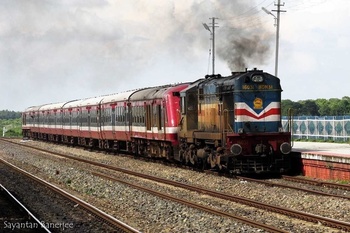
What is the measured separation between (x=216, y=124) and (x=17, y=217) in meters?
9.72

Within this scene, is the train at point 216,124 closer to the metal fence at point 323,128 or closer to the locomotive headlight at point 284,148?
the locomotive headlight at point 284,148

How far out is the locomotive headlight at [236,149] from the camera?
20.1 m

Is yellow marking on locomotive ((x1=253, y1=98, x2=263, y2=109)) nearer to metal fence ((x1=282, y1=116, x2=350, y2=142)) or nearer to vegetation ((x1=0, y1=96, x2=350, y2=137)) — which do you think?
metal fence ((x1=282, y1=116, x2=350, y2=142))

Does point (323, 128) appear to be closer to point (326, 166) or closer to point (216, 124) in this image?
point (216, 124)

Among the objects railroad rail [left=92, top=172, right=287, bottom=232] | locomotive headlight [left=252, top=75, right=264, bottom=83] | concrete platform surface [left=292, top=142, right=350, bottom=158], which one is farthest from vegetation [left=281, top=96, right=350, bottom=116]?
railroad rail [left=92, top=172, right=287, bottom=232]

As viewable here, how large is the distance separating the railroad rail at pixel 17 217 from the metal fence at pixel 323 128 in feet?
73.6

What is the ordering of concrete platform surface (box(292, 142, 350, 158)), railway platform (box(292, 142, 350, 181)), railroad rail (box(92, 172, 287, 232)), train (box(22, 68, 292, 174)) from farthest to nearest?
concrete platform surface (box(292, 142, 350, 158)) < train (box(22, 68, 292, 174)) < railway platform (box(292, 142, 350, 181)) < railroad rail (box(92, 172, 287, 232))

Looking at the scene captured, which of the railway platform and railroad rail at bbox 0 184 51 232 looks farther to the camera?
the railway platform

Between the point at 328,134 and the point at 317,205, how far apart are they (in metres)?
24.3

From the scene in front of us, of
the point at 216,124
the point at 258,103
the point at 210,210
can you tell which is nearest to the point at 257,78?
the point at 258,103

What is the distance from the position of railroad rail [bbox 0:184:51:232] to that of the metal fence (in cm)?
2243

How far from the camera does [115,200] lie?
16.8m

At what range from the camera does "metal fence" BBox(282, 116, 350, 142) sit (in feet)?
117

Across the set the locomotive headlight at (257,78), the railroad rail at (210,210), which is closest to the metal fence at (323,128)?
the locomotive headlight at (257,78)
